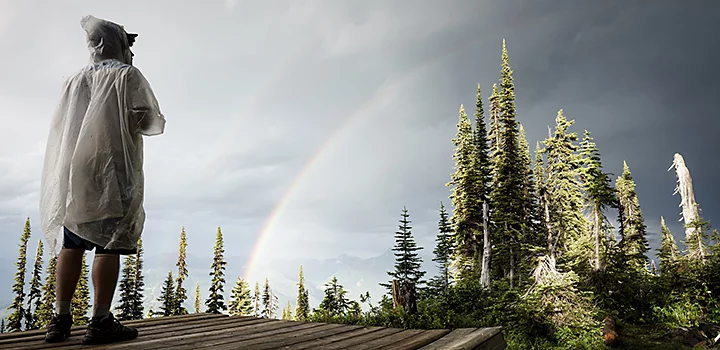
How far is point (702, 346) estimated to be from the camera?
1269 centimetres

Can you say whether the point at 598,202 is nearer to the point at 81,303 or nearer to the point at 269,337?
the point at 269,337

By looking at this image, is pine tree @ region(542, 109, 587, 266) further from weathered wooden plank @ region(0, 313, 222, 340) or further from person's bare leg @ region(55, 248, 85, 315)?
person's bare leg @ region(55, 248, 85, 315)

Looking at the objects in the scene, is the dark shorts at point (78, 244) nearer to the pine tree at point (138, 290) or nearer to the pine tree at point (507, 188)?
the pine tree at point (507, 188)

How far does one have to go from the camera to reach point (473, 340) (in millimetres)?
3938

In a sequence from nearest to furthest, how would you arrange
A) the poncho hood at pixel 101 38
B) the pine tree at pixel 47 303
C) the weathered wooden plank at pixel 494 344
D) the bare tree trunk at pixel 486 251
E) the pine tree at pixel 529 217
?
1. the poncho hood at pixel 101 38
2. the weathered wooden plank at pixel 494 344
3. the pine tree at pixel 529 217
4. the bare tree trunk at pixel 486 251
5. the pine tree at pixel 47 303

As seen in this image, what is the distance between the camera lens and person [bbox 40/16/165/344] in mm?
3576

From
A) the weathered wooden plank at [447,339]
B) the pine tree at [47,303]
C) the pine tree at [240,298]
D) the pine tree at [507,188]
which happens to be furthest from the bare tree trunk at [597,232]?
the pine tree at [47,303]

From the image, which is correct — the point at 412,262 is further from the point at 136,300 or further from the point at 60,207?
the point at 136,300

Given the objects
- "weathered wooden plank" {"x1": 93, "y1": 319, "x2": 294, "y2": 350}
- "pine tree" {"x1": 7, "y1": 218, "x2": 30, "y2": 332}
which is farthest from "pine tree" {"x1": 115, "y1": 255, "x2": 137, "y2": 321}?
"weathered wooden plank" {"x1": 93, "y1": 319, "x2": 294, "y2": 350}

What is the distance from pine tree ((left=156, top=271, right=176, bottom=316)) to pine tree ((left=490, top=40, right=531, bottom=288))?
34.6 m

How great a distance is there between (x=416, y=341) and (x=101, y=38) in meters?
4.26

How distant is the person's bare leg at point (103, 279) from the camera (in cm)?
360

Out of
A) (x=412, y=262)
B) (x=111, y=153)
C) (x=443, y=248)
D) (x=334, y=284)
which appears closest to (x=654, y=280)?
(x=412, y=262)

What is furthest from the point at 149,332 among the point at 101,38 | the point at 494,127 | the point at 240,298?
the point at 240,298
